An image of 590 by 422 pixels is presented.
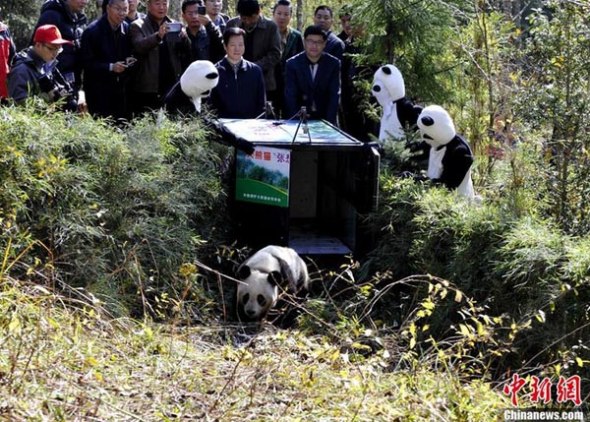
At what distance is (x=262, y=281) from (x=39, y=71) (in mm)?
2791

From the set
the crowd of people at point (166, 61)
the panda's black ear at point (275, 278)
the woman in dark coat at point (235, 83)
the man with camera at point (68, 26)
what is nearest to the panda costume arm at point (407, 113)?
the crowd of people at point (166, 61)

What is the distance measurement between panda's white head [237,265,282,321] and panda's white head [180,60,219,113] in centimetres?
205

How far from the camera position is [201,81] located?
9289 millimetres

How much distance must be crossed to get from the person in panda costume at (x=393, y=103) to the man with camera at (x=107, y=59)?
2546mm

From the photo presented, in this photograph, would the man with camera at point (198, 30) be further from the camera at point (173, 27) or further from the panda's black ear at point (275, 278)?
the panda's black ear at point (275, 278)

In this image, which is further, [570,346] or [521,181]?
[521,181]

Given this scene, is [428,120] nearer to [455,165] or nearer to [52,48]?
[455,165]

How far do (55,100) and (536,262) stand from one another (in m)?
4.42

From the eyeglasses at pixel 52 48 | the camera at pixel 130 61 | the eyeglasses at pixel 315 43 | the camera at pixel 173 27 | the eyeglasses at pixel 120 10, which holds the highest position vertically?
the eyeglasses at pixel 120 10

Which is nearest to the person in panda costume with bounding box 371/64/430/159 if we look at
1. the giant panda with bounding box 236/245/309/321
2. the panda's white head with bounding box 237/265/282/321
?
the giant panda with bounding box 236/245/309/321

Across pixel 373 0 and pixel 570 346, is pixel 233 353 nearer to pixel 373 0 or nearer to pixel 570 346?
pixel 570 346

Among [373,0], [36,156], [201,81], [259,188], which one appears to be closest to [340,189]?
[259,188]

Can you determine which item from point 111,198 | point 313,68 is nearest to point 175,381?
point 111,198

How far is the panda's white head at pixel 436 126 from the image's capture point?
363 inches
